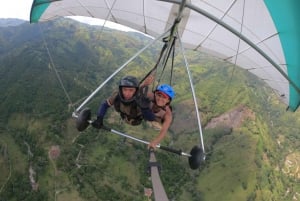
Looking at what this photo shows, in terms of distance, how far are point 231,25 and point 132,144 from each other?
110369 mm

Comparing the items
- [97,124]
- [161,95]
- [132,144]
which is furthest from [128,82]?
[132,144]

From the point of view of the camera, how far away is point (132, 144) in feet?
382

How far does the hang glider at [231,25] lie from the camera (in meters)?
6.55

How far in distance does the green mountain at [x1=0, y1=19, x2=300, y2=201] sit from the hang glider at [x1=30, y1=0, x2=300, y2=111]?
81.7 metres

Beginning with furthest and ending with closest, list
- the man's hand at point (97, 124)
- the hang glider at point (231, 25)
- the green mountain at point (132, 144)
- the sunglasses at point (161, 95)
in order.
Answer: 1. the green mountain at point (132, 144)
2. the hang glider at point (231, 25)
3. the man's hand at point (97, 124)
4. the sunglasses at point (161, 95)

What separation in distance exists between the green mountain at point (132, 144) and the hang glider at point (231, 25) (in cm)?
8172

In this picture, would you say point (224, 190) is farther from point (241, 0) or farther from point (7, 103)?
point (241, 0)

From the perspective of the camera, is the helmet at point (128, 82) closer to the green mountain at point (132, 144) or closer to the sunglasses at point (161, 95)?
the sunglasses at point (161, 95)

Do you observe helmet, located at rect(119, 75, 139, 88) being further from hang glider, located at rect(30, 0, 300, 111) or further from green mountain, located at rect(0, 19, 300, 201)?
green mountain, located at rect(0, 19, 300, 201)

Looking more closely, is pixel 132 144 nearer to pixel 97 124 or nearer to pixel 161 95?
pixel 97 124

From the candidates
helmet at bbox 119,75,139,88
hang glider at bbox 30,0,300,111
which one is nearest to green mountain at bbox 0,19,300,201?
hang glider at bbox 30,0,300,111

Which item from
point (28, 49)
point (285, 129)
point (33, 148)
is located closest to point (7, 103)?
point (33, 148)

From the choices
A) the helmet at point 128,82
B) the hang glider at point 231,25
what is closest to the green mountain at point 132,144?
the hang glider at point 231,25

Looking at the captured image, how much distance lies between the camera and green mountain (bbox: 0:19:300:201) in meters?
103
